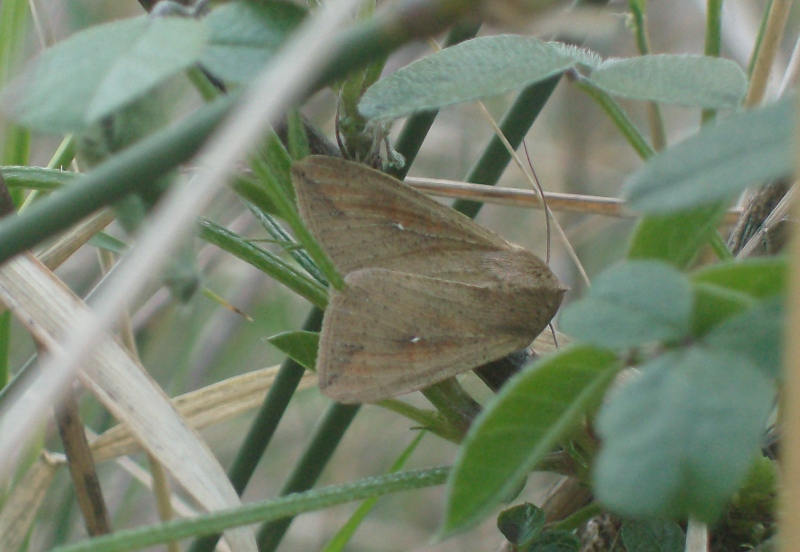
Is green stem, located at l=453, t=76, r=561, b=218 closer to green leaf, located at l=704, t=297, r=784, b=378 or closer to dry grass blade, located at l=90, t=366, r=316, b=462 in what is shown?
dry grass blade, located at l=90, t=366, r=316, b=462

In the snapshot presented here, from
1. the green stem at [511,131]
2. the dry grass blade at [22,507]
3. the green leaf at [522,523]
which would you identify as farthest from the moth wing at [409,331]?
the dry grass blade at [22,507]

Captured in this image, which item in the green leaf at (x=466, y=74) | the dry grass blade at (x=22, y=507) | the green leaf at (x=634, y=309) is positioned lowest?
the dry grass blade at (x=22, y=507)

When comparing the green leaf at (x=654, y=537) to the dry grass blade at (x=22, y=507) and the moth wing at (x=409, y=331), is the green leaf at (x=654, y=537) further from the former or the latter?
the dry grass blade at (x=22, y=507)

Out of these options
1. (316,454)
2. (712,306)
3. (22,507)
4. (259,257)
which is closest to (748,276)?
(712,306)

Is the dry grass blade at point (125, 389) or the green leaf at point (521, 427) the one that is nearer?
the green leaf at point (521, 427)

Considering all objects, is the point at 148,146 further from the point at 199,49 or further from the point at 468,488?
the point at 468,488

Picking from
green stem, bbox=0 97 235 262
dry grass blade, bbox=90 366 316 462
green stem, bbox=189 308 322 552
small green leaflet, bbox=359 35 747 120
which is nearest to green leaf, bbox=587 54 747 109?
small green leaflet, bbox=359 35 747 120
